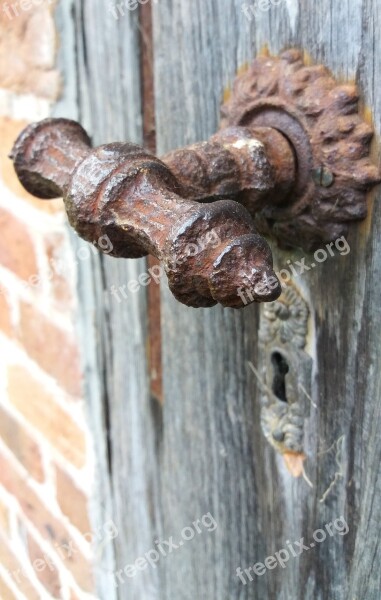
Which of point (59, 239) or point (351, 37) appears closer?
point (351, 37)

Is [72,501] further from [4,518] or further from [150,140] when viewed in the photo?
[150,140]

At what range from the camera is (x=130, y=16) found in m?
0.63

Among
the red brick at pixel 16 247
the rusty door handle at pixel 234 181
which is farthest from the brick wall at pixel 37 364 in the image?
the rusty door handle at pixel 234 181

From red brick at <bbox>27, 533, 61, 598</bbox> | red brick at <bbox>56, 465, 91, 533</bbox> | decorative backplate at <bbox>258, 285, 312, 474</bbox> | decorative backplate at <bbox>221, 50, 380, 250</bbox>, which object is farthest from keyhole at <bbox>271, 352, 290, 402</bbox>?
red brick at <bbox>27, 533, 61, 598</bbox>

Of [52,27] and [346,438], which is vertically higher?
[52,27]

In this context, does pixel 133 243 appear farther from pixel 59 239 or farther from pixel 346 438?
pixel 59 239

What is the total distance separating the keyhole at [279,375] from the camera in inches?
21.0

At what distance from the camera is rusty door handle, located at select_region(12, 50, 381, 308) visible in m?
0.33

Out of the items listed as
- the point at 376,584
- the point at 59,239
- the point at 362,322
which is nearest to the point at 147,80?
the point at 59,239

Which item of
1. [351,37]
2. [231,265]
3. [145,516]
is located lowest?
[145,516]

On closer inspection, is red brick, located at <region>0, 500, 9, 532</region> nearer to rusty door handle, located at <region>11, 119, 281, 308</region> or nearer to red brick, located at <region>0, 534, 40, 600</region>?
red brick, located at <region>0, 534, 40, 600</region>

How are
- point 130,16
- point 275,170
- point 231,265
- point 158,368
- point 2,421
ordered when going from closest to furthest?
point 231,265, point 275,170, point 130,16, point 158,368, point 2,421

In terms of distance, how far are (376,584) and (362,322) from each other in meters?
0.20

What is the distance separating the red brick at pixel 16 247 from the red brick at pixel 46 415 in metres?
0.15
